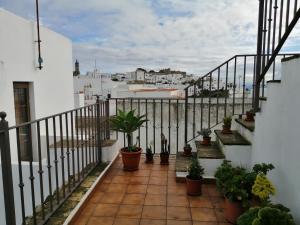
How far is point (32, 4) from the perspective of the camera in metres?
4.80

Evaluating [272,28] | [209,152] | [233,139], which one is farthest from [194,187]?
[272,28]

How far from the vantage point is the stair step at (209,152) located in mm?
3245

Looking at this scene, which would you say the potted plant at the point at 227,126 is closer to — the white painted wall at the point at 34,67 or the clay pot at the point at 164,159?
the clay pot at the point at 164,159

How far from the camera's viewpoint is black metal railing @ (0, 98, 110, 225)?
5.17ft

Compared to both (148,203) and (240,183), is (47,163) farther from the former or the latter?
(240,183)

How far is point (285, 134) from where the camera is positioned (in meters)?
1.94

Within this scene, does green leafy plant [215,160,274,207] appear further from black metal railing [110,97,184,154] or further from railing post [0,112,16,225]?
black metal railing [110,97,184,154]

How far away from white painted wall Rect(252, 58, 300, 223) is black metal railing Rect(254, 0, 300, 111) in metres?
0.22

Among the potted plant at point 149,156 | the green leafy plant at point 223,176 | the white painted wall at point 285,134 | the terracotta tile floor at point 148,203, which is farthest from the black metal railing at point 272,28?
the potted plant at point 149,156

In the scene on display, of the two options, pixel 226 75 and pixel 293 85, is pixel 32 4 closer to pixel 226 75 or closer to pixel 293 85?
pixel 226 75

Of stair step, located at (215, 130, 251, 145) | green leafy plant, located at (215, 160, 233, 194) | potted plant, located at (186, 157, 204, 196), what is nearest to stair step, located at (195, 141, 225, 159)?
stair step, located at (215, 130, 251, 145)

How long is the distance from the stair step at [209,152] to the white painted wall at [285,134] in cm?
82

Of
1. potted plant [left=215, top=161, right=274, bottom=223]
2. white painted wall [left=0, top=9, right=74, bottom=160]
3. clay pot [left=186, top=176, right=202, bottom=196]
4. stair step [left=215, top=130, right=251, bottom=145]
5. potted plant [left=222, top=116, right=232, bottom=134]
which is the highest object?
white painted wall [left=0, top=9, right=74, bottom=160]

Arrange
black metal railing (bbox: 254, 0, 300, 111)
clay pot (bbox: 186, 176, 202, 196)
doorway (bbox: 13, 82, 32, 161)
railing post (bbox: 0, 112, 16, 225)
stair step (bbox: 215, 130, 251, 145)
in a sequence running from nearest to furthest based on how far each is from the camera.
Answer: railing post (bbox: 0, 112, 16, 225), black metal railing (bbox: 254, 0, 300, 111), clay pot (bbox: 186, 176, 202, 196), stair step (bbox: 215, 130, 251, 145), doorway (bbox: 13, 82, 32, 161)
